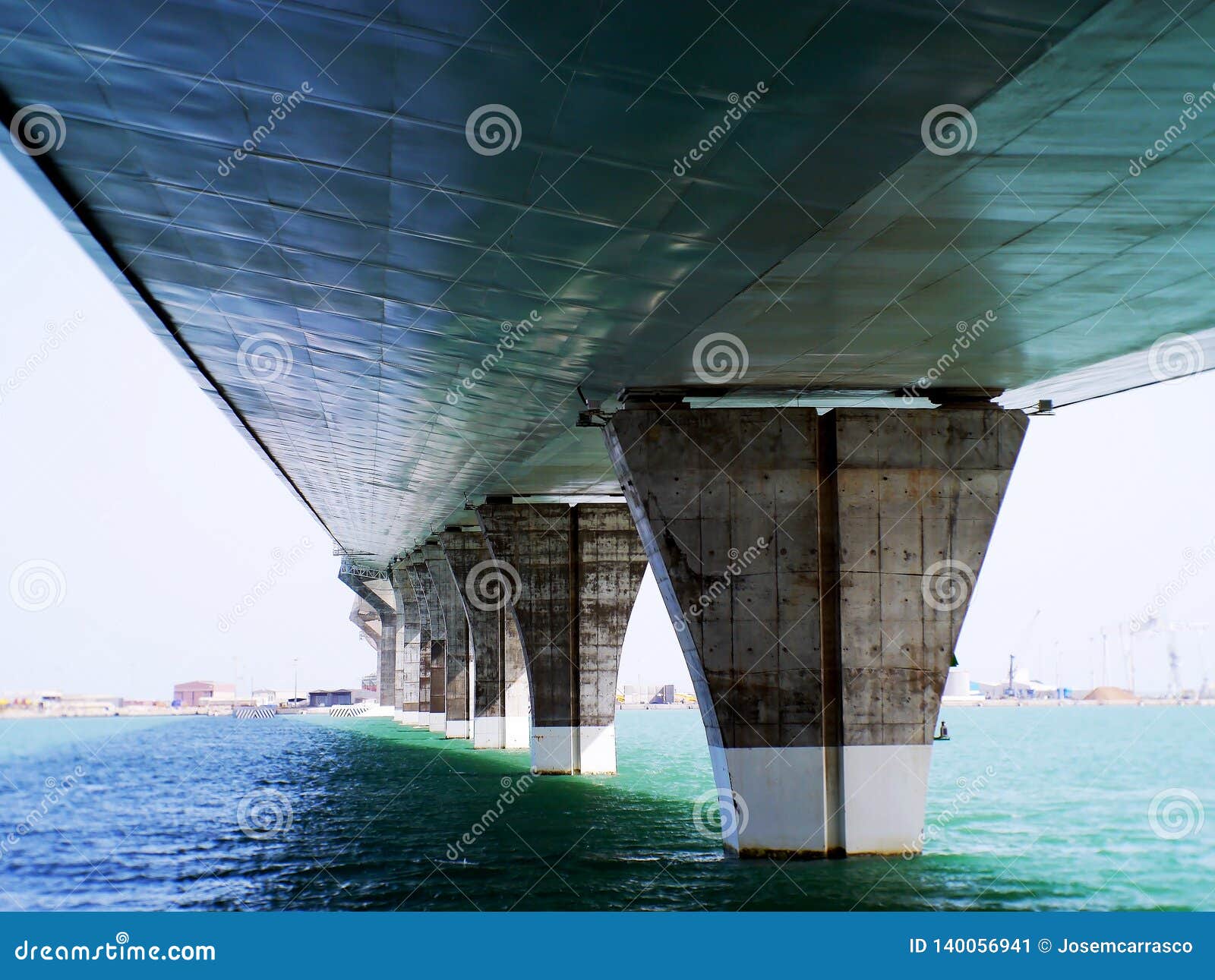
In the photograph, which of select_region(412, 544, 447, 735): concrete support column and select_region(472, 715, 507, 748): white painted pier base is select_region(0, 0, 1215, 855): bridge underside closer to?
select_region(472, 715, 507, 748): white painted pier base

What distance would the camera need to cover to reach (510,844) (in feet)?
72.9

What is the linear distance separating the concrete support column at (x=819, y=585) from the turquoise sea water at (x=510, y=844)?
1.14 meters

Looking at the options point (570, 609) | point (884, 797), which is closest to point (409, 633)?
point (570, 609)

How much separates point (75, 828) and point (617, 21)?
2481 cm

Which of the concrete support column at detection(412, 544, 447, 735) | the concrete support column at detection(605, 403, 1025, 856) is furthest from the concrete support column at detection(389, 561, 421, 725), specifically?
the concrete support column at detection(605, 403, 1025, 856)

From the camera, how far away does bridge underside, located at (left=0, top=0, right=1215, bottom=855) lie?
9156 mm

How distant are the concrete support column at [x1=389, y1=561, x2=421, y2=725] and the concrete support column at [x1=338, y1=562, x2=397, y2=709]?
6581mm

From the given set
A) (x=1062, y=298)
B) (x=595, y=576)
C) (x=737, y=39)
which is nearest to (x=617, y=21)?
(x=737, y=39)

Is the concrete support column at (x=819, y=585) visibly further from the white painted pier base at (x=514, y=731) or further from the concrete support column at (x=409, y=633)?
the concrete support column at (x=409, y=633)

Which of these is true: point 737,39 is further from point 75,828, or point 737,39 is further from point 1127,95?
point 75,828

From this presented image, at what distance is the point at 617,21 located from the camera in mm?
8750

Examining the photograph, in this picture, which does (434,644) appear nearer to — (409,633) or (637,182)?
(409,633)

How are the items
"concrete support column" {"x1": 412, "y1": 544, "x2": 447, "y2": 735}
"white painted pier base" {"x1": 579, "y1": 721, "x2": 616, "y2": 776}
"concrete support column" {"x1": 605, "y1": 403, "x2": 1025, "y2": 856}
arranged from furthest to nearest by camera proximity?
"concrete support column" {"x1": 412, "y1": 544, "x2": 447, "y2": 735}, "white painted pier base" {"x1": 579, "y1": 721, "x2": 616, "y2": 776}, "concrete support column" {"x1": 605, "y1": 403, "x2": 1025, "y2": 856}

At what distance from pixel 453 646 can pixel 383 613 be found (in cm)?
5475
